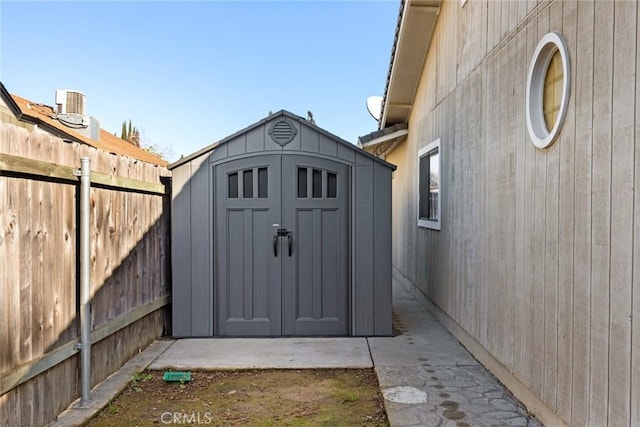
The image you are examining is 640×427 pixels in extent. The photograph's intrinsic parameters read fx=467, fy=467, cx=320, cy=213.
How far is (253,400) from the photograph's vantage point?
348 centimetres

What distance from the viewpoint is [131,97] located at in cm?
2398

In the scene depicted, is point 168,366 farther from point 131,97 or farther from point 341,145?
point 131,97

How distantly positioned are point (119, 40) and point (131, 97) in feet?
26.3

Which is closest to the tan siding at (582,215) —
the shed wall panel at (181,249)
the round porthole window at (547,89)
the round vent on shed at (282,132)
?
the round porthole window at (547,89)

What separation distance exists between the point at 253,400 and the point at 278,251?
6.32ft

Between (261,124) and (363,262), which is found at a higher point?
(261,124)

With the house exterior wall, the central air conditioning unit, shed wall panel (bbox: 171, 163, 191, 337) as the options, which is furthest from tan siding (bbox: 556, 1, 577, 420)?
the central air conditioning unit

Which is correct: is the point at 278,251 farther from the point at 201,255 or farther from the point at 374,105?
the point at 374,105

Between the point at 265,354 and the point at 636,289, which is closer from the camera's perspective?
the point at 636,289

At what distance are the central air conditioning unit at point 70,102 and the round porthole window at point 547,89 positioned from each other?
927 centimetres

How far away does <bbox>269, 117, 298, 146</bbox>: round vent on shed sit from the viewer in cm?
512

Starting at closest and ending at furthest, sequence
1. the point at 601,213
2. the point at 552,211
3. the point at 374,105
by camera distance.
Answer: the point at 601,213, the point at 552,211, the point at 374,105

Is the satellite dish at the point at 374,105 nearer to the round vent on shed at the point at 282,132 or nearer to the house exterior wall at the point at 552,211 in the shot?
the house exterior wall at the point at 552,211

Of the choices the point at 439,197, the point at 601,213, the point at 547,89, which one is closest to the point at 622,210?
the point at 601,213
